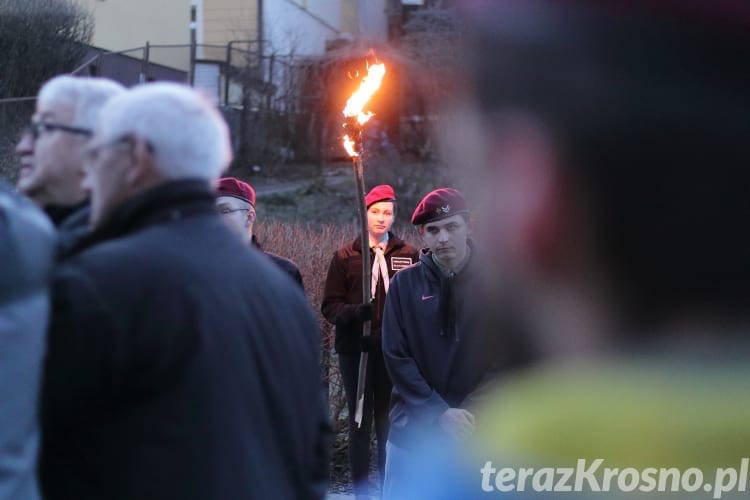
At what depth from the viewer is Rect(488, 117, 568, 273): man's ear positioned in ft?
14.8

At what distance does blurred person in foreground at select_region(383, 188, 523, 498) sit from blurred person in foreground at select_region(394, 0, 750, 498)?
14 cm

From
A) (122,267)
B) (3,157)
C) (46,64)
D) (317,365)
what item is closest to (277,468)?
(317,365)

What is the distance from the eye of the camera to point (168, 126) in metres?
2.19

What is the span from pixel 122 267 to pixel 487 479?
3107 millimetres

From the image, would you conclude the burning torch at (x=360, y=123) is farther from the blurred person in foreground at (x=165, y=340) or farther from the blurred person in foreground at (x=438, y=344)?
the blurred person in foreground at (x=165, y=340)

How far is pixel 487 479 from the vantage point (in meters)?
4.82

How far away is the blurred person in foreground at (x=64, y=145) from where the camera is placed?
94.8 inches

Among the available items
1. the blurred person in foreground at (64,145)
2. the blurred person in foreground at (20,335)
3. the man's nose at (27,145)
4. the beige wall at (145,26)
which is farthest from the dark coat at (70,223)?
the beige wall at (145,26)

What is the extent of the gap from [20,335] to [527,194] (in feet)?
10.0

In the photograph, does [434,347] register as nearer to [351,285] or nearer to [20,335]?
[351,285]

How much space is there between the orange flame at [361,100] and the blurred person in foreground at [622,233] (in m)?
0.78

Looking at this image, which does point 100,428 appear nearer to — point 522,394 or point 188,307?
point 188,307

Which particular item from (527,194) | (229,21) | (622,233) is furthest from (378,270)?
(229,21)

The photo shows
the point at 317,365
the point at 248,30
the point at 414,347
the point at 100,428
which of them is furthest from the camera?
the point at 248,30
